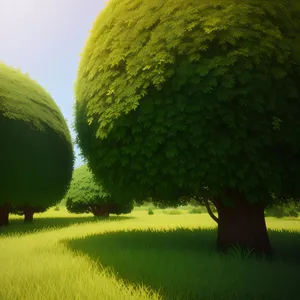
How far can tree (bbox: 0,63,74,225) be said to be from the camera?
11.9 meters

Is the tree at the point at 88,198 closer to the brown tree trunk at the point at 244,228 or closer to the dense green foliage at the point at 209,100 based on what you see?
the brown tree trunk at the point at 244,228

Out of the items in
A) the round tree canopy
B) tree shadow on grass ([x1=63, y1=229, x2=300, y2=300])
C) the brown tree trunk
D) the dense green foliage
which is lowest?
tree shadow on grass ([x1=63, y1=229, x2=300, y2=300])

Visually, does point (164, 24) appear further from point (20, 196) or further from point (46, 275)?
point (20, 196)

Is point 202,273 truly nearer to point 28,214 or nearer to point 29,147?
point 29,147

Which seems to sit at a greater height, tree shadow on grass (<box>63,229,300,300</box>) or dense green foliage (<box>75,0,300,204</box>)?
dense green foliage (<box>75,0,300,204</box>)

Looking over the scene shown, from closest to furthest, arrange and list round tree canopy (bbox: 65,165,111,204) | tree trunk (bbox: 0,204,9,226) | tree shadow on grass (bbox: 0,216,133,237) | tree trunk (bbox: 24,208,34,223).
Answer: tree shadow on grass (bbox: 0,216,133,237) → tree trunk (bbox: 0,204,9,226) → tree trunk (bbox: 24,208,34,223) → round tree canopy (bbox: 65,165,111,204)

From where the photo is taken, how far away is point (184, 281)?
4195 mm

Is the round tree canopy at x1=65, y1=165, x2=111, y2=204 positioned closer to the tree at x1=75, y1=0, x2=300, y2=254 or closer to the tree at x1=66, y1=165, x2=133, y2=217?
the tree at x1=66, y1=165, x2=133, y2=217

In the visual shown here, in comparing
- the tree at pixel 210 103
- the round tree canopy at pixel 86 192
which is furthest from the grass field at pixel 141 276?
the round tree canopy at pixel 86 192

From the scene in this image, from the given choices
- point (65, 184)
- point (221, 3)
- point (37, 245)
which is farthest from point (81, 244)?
point (65, 184)

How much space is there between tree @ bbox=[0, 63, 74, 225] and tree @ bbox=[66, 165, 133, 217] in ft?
21.8

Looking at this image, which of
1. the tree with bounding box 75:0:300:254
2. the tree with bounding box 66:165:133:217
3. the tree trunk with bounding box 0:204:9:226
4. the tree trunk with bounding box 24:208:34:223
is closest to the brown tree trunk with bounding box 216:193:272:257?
the tree with bounding box 75:0:300:254

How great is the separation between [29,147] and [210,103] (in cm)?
903

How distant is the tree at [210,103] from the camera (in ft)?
18.3
